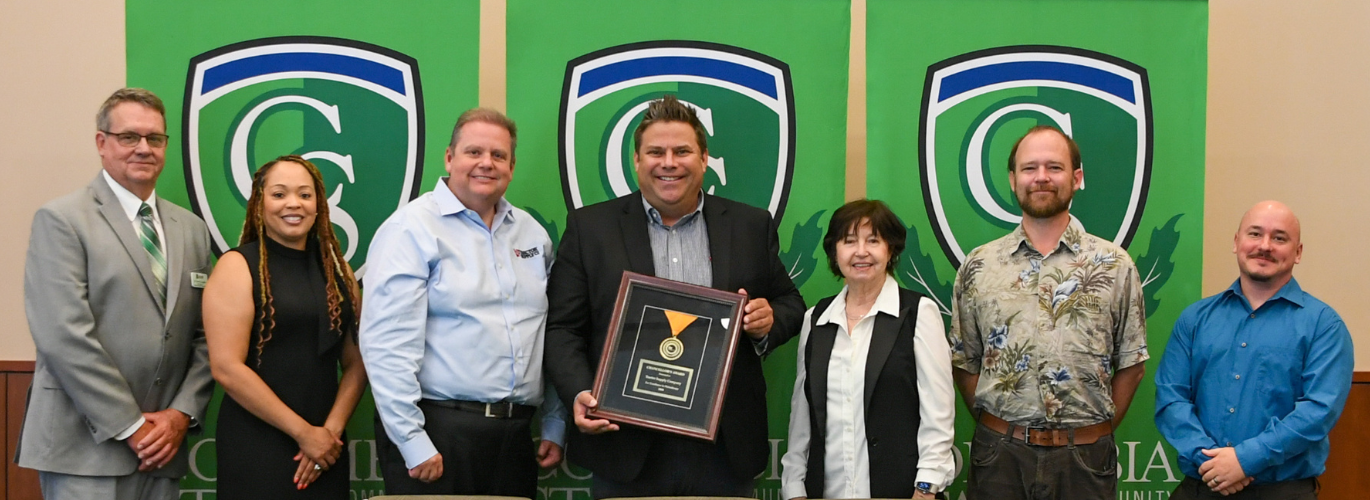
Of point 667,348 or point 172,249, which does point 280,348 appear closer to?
point 172,249

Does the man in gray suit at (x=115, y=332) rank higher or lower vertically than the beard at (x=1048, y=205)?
lower

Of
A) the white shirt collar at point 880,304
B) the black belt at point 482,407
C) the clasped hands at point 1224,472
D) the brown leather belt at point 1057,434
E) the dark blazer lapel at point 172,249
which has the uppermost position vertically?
the dark blazer lapel at point 172,249

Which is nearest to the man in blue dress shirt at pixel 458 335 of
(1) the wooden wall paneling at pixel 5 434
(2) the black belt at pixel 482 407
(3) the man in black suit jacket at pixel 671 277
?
(2) the black belt at pixel 482 407

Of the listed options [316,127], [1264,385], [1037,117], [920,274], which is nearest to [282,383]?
[316,127]

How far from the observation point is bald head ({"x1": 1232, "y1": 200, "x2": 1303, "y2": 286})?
9.78ft

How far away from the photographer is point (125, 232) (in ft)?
9.83

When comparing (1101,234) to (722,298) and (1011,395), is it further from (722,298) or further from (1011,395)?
(722,298)

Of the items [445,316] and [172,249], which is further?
[172,249]

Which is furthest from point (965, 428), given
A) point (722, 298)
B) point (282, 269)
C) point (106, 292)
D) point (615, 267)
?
point (106, 292)

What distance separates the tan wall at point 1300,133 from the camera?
3916 millimetres

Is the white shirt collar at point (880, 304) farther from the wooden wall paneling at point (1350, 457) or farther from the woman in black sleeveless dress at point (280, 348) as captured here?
the wooden wall paneling at point (1350, 457)

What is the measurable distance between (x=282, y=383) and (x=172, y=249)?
0.65 metres

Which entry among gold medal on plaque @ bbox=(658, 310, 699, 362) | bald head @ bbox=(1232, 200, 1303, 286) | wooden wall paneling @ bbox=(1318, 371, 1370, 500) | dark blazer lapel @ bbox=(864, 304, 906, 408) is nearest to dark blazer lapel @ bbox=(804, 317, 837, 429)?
dark blazer lapel @ bbox=(864, 304, 906, 408)

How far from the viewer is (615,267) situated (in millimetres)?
2943
